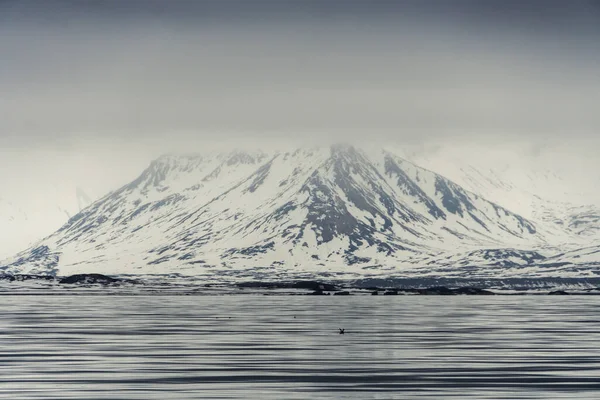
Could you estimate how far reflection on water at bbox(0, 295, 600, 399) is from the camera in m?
56.0

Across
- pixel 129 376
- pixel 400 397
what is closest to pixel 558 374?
pixel 400 397

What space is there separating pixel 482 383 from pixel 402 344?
84.6 feet

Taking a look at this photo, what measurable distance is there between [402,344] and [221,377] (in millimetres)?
25482

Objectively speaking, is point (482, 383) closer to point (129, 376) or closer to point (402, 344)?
point (129, 376)

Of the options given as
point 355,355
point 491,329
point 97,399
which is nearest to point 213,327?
point 491,329

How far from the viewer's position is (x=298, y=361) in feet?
232

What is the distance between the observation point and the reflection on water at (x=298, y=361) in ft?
184

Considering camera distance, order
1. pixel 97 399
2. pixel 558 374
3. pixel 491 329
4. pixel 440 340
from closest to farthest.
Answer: pixel 97 399 < pixel 558 374 < pixel 440 340 < pixel 491 329

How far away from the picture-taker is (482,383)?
58.7 m

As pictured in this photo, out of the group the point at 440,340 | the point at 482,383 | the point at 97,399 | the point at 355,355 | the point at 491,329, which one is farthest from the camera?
the point at 491,329

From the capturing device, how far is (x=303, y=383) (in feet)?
194

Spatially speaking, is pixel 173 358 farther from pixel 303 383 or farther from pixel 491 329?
pixel 491 329

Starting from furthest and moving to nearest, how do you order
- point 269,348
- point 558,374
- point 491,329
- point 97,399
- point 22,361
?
point 491,329 < point 269,348 < point 22,361 < point 558,374 < point 97,399

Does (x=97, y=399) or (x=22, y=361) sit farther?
(x=22, y=361)
